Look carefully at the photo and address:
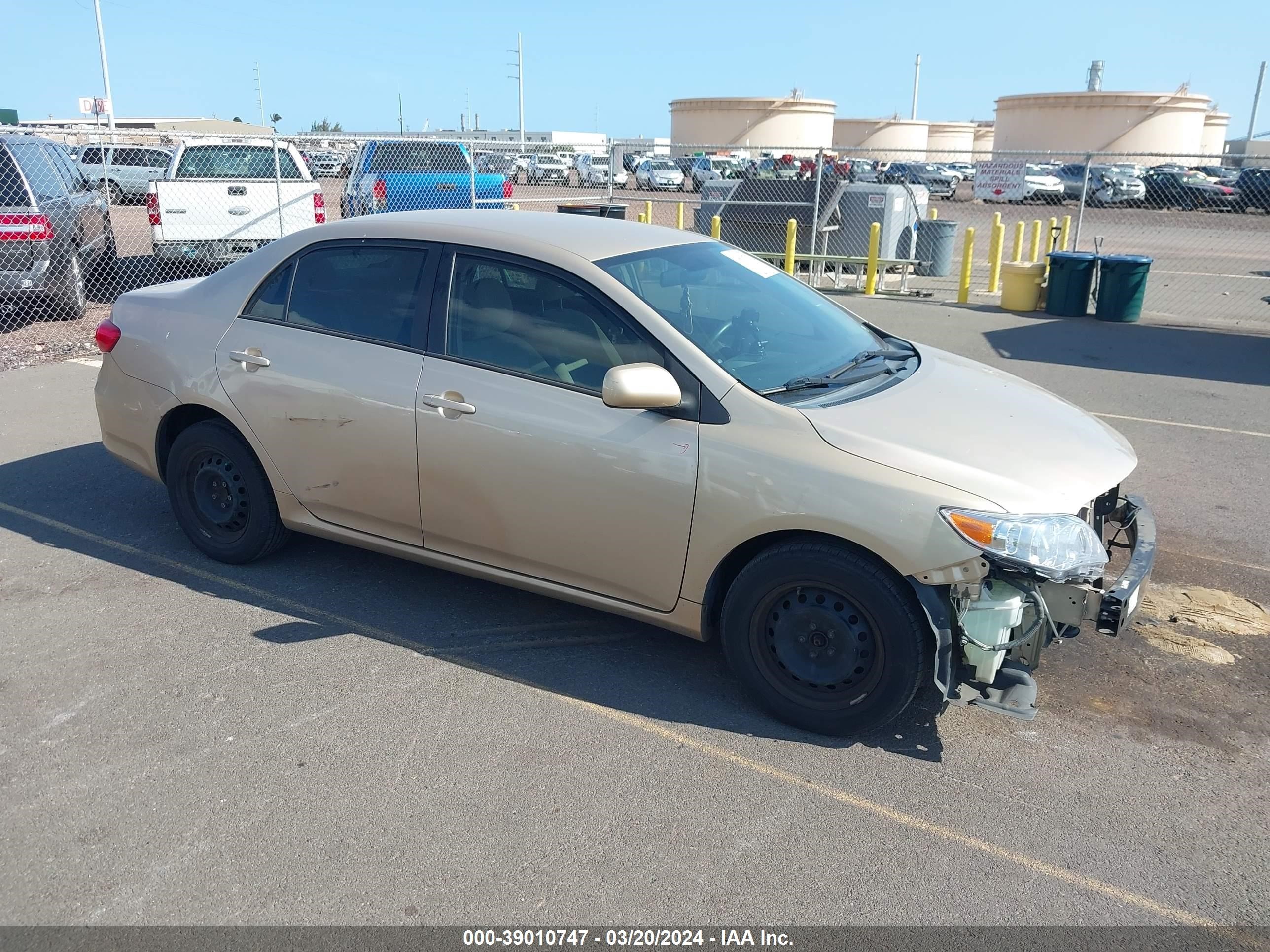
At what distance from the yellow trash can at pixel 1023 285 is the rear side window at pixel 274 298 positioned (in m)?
10.9

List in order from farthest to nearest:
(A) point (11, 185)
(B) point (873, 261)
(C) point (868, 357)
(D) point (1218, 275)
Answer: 1. (D) point (1218, 275)
2. (B) point (873, 261)
3. (A) point (11, 185)
4. (C) point (868, 357)

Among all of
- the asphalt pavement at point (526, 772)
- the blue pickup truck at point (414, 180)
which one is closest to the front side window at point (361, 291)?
the asphalt pavement at point (526, 772)

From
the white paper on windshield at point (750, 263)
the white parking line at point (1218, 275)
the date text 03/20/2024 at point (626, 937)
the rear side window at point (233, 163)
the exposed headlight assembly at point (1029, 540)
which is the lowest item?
the date text 03/20/2024 at point (626, 937)

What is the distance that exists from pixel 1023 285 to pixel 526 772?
1194 cm

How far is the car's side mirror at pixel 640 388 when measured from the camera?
361 centimetres

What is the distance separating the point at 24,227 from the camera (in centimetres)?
1012

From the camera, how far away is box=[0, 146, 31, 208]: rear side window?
1029 cm

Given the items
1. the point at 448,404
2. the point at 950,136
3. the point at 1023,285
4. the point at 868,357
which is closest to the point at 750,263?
the point at 868,357

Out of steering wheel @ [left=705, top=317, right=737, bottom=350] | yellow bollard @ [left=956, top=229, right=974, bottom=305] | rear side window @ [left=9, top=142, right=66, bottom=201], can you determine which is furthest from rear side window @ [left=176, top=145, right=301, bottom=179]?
steering wheel @ [left=705, top=317, right=737, bottom=350]

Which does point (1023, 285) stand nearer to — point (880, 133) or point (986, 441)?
point (986, 441)

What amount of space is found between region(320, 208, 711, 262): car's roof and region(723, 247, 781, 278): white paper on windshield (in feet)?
0.47

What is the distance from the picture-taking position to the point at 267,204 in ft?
42.9

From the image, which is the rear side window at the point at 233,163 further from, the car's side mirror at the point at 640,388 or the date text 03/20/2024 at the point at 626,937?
the date text 03/20/2024 at the point at 626,937

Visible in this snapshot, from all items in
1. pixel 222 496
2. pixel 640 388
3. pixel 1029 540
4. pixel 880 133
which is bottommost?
pixel 222 496
